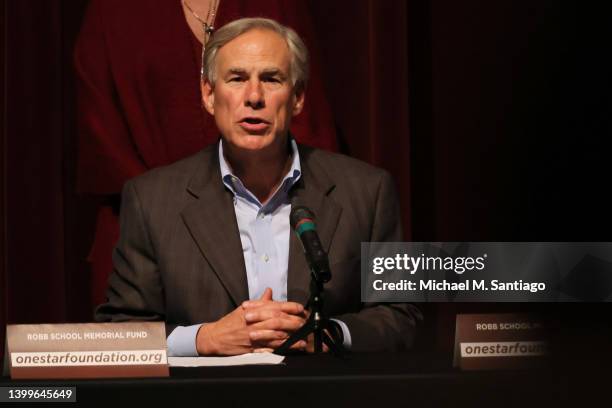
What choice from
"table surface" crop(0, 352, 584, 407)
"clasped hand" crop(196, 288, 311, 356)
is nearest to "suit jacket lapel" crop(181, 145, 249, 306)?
"clasped hand" crop(196, 288, 311, 356)

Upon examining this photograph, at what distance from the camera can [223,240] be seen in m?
2.16

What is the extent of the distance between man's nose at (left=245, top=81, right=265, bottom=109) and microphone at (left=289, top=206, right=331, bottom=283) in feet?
1.98

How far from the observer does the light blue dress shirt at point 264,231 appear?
7.18 ft

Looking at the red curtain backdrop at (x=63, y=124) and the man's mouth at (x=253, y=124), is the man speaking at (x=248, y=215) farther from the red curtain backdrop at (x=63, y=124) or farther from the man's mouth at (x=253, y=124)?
the red curtain backdrop at (x=63, y=124)

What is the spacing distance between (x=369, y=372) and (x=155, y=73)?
58.6 inches

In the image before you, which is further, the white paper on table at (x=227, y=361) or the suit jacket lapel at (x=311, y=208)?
the suit jacket lapel at (x=311, y=208)

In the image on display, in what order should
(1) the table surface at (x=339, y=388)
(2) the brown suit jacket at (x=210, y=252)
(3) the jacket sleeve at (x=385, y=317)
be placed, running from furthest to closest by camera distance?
(2) the brown suit jacket at (x=210, y=252)
(3) the jacket sleeve at (x=385, y=317)
(1) the table surface at (x=339, y=388)

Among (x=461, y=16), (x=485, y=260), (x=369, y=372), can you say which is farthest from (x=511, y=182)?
(x=369, y=372)

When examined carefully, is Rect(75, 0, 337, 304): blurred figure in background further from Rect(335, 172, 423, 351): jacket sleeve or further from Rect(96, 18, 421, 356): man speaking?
Rect(335, 172, 423, 351): jacket sleeve

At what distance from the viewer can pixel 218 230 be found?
85.4 inches

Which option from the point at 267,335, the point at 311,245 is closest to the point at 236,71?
the point at 267,335

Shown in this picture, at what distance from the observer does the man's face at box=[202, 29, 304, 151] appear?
220 cm

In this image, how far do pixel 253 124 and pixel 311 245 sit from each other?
0.68 metres

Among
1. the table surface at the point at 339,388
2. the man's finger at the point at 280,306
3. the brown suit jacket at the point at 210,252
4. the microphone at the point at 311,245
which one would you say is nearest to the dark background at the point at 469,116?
the brown suit jacket at the point at 210,252
